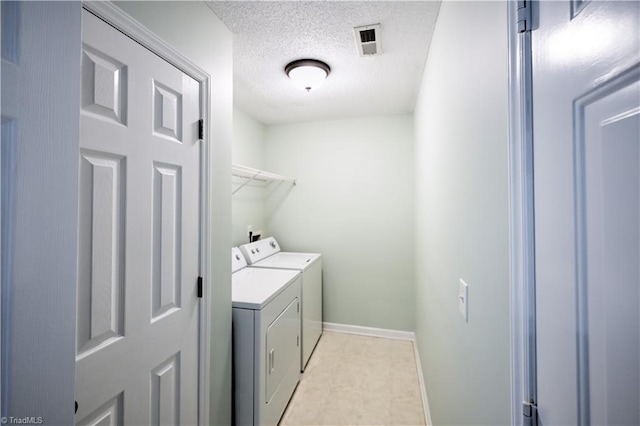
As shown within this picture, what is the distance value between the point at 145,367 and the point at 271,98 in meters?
2.36

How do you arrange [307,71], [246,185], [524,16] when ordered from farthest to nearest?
1. [246,185]
2. [307,71]
3. [524,16]

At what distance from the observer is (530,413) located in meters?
0.62

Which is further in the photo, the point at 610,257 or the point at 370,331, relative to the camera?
the point at 370,331

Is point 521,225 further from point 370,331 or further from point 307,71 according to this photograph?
point 370,331

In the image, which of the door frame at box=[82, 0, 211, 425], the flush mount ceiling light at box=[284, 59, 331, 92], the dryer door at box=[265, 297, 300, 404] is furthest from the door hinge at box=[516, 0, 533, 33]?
the dryer door at box=[265, 297, 300, 404]

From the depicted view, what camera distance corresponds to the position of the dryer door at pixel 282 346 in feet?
5.74

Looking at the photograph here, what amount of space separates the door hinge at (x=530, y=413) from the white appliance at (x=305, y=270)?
1.91 meters

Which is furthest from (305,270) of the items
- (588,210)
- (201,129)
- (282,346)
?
(588,210)

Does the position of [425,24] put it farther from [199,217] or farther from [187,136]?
[199,217]

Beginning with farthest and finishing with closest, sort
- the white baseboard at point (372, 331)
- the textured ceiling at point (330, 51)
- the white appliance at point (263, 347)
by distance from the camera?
the white baseboard at point (372, 331)
the white appliance at point (263, 347)
the textured ceiling at point (330, 51)

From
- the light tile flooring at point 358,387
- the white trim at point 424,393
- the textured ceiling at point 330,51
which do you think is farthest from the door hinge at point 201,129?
the white trim at point 424,393

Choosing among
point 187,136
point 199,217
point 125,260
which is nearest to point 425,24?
point 187,136

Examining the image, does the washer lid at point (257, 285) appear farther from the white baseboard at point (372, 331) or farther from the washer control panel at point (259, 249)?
the white baseboard at point (372, 331)

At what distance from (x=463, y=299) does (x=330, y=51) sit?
1726 mm
